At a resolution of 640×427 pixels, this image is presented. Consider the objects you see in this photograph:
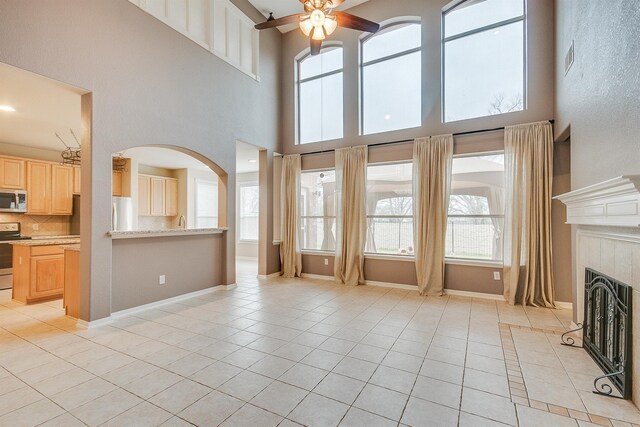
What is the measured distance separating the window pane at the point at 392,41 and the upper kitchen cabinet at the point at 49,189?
6671mm

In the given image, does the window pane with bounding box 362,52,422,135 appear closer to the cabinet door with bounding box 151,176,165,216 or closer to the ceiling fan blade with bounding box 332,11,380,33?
the ceiling fan blade with bounding box 332,11,380,33

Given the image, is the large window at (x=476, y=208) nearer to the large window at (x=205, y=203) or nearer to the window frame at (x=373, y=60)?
the window frame at (x=373, y=60)

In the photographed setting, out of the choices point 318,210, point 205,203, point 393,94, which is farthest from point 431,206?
point 205,203

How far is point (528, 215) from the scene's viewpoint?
4.27 m

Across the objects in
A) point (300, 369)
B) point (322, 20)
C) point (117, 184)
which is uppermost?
point (322, 20)

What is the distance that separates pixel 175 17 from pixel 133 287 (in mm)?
3925

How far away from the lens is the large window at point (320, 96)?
19.9ft

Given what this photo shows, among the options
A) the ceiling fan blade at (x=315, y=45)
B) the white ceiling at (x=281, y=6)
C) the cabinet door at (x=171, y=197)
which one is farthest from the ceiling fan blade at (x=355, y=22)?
the cabinet door at (x=171, y=197)

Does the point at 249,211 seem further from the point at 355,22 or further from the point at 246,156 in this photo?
the point at 355,22

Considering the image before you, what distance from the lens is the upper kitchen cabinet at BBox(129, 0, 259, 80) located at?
13.9 ft

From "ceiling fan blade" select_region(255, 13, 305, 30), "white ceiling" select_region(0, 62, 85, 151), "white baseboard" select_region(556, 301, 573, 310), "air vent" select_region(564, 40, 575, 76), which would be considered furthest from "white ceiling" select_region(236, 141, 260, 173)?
"white baseboard" select_region(556, 301, 573, 310)

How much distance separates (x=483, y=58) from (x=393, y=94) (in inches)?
59.3

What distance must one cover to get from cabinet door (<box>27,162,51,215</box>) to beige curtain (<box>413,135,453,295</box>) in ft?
23.4

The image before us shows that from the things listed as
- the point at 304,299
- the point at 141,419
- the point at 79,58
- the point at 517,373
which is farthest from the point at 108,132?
the point at 517,373
